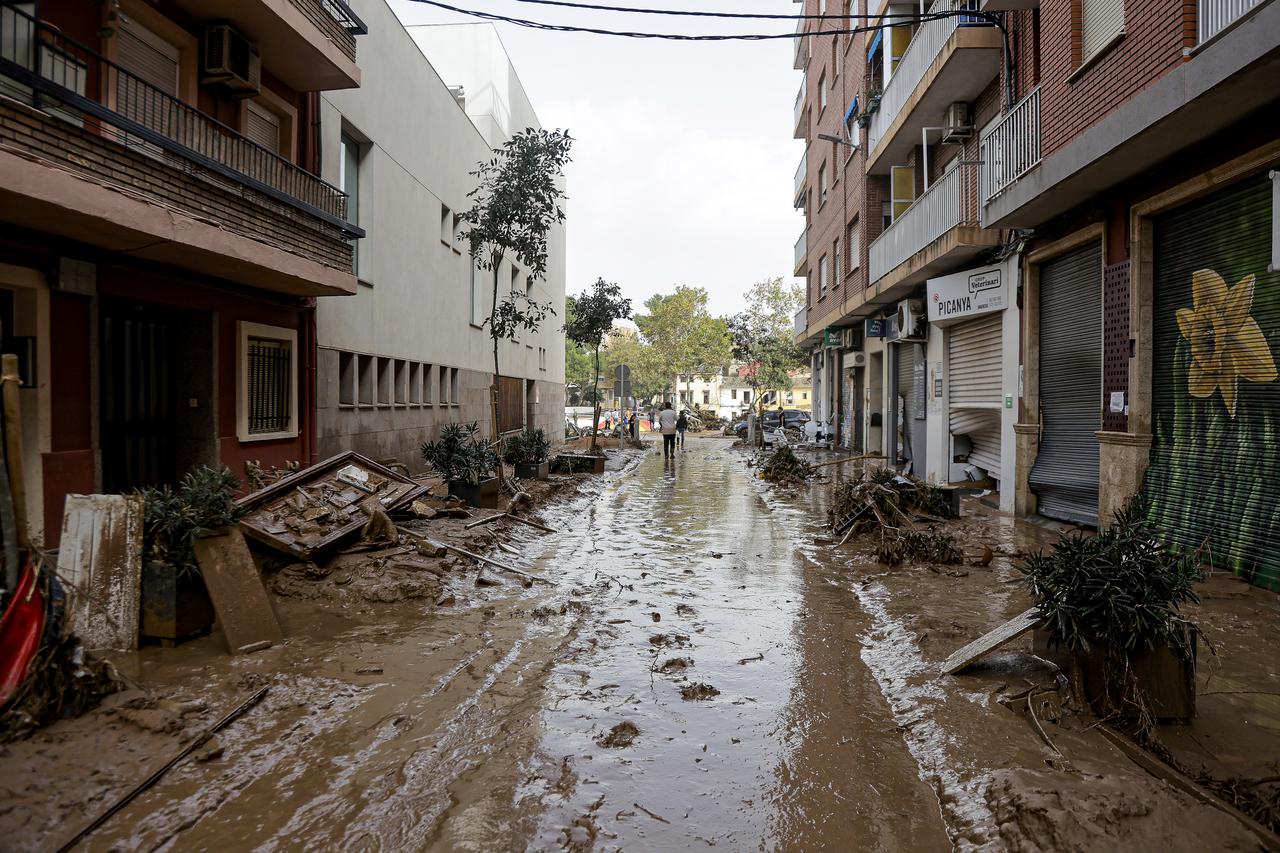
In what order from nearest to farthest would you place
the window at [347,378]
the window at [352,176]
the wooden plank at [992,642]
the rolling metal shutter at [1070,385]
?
the wooden plank at [992,642], the rolling metal shutter at [1070,385], the window at [347,378], the window at [352,176]

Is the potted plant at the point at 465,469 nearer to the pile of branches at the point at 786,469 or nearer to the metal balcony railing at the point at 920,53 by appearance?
the pile of branches at the point at 786,469

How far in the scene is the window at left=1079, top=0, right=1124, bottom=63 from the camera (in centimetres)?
878

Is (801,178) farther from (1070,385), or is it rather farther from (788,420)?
(1070,385)

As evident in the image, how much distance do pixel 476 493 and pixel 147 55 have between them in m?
6.64

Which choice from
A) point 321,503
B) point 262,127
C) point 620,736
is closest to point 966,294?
point 321,503

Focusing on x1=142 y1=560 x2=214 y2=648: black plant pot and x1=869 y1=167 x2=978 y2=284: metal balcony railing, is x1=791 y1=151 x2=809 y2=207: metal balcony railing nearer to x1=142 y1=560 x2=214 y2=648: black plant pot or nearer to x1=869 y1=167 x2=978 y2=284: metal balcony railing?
x1=869 y1=167 x2=978 y2=284: metal balcony railing

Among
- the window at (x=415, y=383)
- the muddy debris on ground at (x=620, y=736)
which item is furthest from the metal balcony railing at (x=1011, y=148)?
the window at (x=415, y=383)

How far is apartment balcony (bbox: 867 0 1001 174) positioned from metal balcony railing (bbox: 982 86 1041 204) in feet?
4.94

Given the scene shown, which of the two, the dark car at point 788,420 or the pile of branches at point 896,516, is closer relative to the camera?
the pile of branches at point 896,516

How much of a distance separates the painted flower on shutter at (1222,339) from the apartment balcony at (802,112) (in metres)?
27.4

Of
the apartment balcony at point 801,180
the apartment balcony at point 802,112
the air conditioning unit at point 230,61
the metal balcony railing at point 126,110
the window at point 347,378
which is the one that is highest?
the apartment balcony at point 802,112

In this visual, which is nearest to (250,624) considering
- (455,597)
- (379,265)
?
(455,597)

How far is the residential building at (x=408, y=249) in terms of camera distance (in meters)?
13.9

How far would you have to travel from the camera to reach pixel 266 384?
11375 mm
